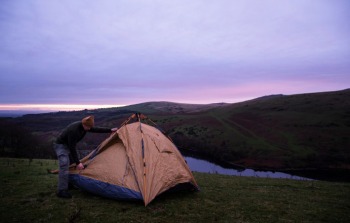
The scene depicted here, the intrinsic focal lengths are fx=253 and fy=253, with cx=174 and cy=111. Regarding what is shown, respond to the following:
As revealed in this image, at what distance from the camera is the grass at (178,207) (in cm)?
782

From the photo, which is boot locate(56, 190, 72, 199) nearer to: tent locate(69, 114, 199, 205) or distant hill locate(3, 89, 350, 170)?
tent locate(69, 114, 199, 205)

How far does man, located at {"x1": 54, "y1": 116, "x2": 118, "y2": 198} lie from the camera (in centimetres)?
962

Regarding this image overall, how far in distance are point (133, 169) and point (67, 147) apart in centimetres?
284

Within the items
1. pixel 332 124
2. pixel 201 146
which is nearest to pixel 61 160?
pixel 201 146

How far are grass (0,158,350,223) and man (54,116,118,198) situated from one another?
0.56m

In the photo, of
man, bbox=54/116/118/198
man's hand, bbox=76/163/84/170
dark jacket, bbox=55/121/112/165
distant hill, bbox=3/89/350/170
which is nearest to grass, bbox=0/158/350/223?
man, bbox=54/116/118/198

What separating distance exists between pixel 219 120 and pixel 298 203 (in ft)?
286

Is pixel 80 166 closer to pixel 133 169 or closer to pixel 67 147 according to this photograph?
pixel 67 147

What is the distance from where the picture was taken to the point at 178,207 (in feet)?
28.9

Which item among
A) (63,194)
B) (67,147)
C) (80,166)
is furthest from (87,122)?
(63,194)

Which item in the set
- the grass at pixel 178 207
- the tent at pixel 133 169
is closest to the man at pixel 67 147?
the grass at pixel 178 207

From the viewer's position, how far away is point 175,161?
10.6 meters

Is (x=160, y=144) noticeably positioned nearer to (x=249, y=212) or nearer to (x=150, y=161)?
(x=150, y=161)

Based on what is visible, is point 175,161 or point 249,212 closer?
point 249,212
